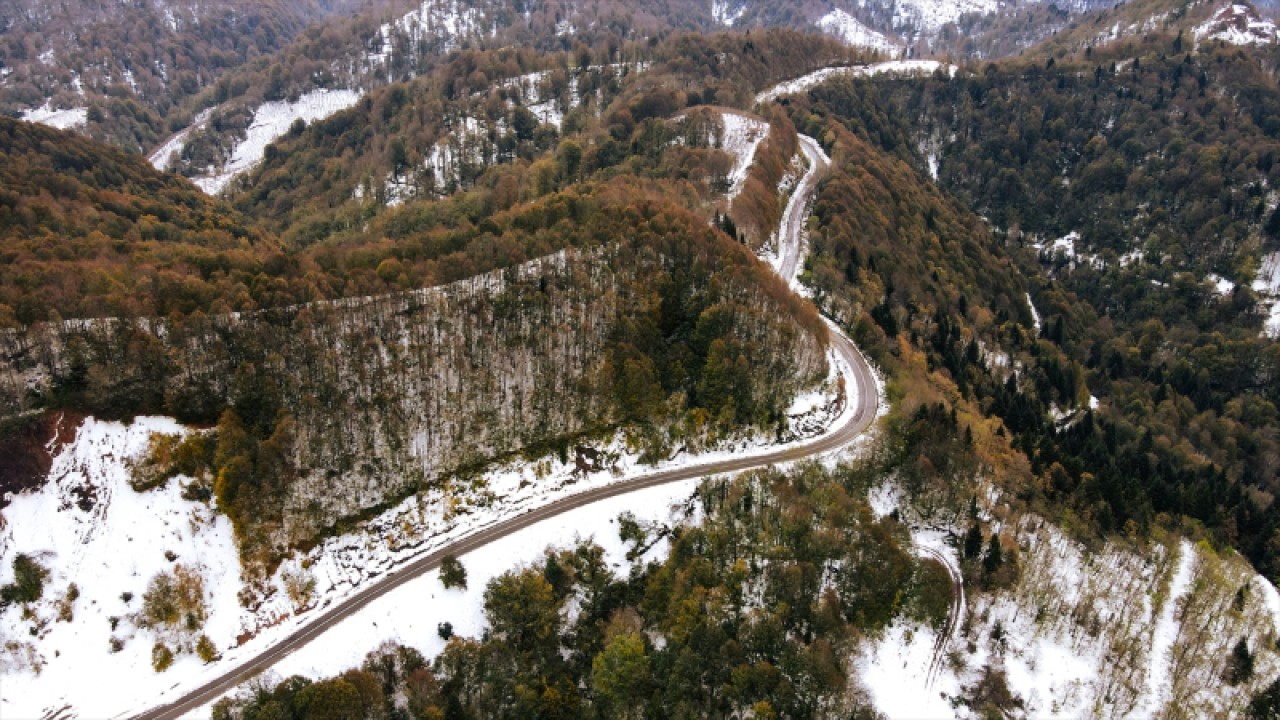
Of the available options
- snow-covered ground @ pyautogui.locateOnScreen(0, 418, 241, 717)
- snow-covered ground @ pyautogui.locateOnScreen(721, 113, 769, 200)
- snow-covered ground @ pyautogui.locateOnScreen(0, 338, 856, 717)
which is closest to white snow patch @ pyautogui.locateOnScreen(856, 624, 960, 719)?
snow-covered ground @ pyautogui.locateOnScreen(0, 338, 856, 717)

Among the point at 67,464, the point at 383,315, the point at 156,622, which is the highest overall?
the point at 383,315

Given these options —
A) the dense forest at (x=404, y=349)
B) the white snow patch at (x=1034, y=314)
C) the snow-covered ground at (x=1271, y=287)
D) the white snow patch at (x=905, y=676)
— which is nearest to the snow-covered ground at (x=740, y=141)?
the dense forest at (x=404, y=349)

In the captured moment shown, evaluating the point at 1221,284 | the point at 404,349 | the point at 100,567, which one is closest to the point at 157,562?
the point at 100,567

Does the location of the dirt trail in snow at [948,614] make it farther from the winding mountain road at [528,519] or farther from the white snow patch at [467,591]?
the white snow patch at [467,591]

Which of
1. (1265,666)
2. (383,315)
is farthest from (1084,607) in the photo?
(383,315)

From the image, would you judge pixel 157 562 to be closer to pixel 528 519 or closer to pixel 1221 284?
pixel 528 519

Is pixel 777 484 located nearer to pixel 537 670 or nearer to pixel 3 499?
pixel 537 670
